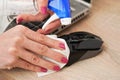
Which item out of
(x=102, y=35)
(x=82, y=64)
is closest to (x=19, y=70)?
(x=82, y=64)

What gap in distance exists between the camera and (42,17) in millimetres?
737

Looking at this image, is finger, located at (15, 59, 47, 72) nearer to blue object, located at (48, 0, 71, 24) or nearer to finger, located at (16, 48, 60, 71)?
finger, located at (16, 48, 60, 71)

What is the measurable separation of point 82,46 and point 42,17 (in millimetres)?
170

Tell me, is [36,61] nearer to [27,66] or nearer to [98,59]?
[27,66]

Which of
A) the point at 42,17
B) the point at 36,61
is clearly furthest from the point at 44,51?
the point at 42,17

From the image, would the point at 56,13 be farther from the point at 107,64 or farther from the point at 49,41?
the point at 107,64

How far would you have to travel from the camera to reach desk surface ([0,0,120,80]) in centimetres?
63

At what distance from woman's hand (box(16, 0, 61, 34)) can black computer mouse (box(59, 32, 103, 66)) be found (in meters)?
0.05

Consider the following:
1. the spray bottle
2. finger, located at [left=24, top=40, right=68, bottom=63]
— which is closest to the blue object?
the spray bottle

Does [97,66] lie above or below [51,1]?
below

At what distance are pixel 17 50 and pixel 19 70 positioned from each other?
0.07 metres

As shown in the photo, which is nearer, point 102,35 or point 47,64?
point 47,64

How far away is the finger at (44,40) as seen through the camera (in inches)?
25.3

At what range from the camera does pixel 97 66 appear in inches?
26.0
